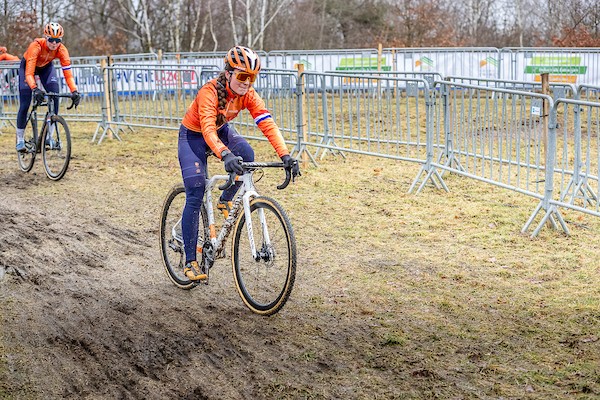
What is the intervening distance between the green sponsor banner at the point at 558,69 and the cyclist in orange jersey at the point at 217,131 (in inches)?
720

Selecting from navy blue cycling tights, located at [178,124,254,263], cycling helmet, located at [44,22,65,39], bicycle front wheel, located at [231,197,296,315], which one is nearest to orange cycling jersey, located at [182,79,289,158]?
navy blue cycling tights, located at [178,124,254,263]

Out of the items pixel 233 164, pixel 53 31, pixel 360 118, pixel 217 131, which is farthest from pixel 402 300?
pixel 360 118

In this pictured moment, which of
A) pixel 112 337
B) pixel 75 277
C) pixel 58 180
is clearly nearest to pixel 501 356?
pixel 112 337

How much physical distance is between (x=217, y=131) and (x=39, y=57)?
236 inches

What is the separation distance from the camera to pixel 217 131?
667 cm

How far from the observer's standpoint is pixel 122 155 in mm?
14945

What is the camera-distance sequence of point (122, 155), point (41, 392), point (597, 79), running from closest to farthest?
point (41, 392), point (122, 155), point (597, 79)

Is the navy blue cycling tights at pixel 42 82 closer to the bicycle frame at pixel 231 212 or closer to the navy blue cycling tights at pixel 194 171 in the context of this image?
the bicycle frame at pixel 231 212

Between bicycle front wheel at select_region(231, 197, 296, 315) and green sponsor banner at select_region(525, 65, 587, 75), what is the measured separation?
61.5ft

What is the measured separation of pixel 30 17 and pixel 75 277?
84.0 ft

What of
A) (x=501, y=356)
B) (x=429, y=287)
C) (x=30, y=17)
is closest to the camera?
(x=501, y=356)

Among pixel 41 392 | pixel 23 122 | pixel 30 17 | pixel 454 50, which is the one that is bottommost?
pixel 41 392

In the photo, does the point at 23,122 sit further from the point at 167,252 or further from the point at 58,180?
the point at 167,252

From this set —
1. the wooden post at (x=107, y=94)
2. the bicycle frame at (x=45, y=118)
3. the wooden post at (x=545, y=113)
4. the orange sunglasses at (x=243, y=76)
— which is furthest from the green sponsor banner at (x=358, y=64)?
the orange sunglasses at (x=243, y=76)
